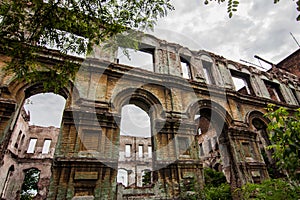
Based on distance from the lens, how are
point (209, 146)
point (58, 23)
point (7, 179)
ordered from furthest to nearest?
point (209, 146) < point (7, 179) < point (58, 23)

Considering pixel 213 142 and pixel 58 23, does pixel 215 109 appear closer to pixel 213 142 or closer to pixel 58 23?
pixel 58 23

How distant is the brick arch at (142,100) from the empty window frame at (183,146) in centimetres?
124

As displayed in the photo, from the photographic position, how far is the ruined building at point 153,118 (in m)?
5.58

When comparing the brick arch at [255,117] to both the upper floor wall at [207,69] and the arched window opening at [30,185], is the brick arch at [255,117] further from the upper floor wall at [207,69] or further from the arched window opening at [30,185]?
the arched window opening at [30,185]

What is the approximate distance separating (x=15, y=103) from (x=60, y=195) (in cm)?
298

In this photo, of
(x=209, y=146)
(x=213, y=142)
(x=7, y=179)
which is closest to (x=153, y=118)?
(x=213, y=142)

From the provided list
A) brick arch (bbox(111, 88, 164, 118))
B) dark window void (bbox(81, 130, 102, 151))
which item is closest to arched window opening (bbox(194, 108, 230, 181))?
brick arch (bbox(111, 88, 164, 118))

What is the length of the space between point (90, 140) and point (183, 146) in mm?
3326

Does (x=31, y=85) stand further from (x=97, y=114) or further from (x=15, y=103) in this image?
(x=97, y=114)

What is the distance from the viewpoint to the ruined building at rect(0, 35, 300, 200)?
5.58 metres

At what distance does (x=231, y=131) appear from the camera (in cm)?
856

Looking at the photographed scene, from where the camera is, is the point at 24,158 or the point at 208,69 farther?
the point at 24,158

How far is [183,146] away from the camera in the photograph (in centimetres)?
719

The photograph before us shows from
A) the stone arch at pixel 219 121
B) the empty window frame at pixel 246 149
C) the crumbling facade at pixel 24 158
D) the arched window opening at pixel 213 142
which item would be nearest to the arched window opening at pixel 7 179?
the crumbling facade at pixel 24 158
